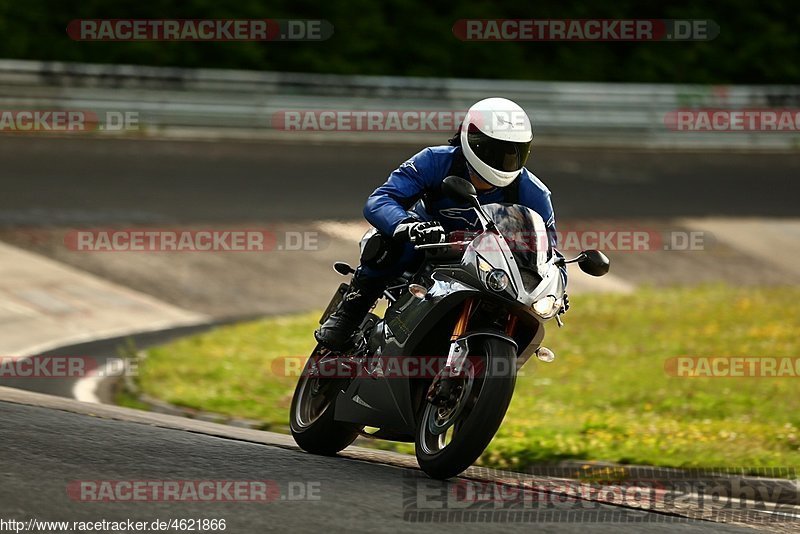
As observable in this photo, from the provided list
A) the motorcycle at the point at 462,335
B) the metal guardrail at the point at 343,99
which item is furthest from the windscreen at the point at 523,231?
the metal guardrail at the point at 343,99

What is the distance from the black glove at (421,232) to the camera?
619cm

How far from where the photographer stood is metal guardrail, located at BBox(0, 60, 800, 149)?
22.3 m

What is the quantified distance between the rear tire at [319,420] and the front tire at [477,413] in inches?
41.9

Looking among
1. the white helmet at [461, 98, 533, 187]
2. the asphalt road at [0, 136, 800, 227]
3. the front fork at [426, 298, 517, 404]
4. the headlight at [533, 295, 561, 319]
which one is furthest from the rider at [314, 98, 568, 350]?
the asphalt road at [0, 136, 800, 227]

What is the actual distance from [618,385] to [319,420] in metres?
5.51

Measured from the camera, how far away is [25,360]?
38.4ft

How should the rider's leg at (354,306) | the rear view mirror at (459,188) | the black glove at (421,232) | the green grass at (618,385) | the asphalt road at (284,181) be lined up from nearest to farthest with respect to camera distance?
the rear view mirror at (459,188) < the black glove at (421,232) < the rider's leg at (354,306) < the green grass at (618,385) < the asphalt road at (284,181)

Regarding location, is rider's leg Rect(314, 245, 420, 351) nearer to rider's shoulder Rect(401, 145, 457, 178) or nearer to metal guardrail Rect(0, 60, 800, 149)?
rider's shoulder Rect(401, 145, 457, 178)

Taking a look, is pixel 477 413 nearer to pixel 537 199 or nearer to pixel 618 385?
pixel 537 199

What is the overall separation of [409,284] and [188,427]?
211cm

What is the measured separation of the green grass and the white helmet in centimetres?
282

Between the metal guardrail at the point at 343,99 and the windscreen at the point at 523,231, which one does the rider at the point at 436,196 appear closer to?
the windscreen at the point at 523,231

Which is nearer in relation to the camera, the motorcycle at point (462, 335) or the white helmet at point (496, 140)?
the motorcycle at point (462, 335)

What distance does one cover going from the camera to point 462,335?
6008 mm
